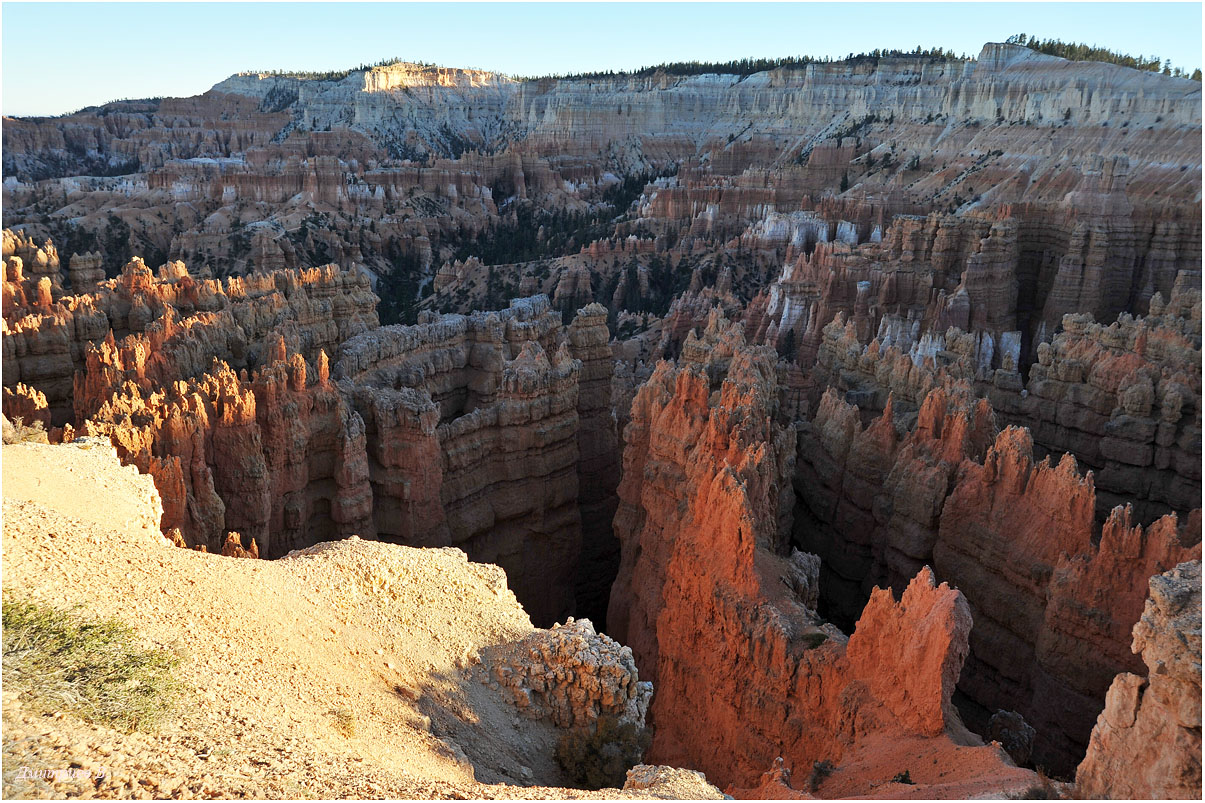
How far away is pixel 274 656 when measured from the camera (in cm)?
829

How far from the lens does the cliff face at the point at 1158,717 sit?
646 centimetres

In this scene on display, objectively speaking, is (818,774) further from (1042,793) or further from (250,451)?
(250,451)

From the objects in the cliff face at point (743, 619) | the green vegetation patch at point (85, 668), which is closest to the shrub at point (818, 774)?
the cliff face at point (743, 619)

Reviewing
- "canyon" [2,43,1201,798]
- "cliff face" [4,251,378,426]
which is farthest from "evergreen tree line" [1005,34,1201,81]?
"cliff face" [4,251,378,426]

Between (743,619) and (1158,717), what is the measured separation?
235 inches

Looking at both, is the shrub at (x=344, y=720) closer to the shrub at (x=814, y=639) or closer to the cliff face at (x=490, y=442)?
the shrub at (x=814, y=639)

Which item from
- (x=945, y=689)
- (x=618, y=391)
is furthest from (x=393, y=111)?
(x=945, y=689)

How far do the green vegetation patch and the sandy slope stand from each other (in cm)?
17

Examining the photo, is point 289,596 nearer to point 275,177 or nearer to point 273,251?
point 273,251

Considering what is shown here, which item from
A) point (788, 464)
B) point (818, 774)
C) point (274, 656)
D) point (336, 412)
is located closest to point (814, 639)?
point (818, 774)

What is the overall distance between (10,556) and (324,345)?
43.3ft

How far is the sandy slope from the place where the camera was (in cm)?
618

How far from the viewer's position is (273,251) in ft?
177

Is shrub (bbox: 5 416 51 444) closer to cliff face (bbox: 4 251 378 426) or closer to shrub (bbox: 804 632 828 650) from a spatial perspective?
cliff face (bbox: 4 251 378 426)
